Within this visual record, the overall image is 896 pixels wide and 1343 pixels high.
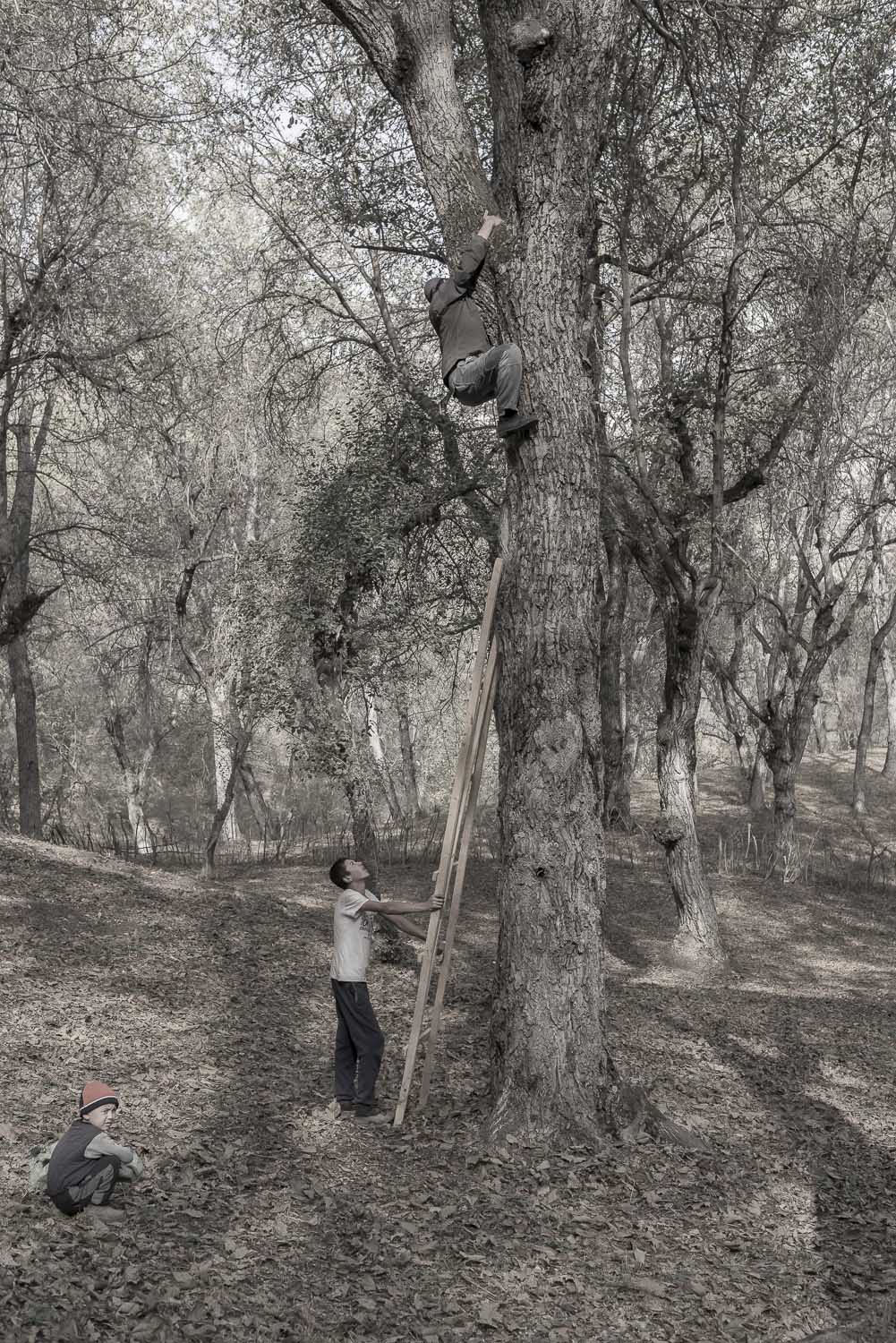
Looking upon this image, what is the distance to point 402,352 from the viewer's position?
485 inches

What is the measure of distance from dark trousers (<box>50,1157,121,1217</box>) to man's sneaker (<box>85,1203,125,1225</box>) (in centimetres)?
2

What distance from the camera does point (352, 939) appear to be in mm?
6273

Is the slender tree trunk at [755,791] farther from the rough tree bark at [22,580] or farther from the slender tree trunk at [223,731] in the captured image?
the rough tree bark at [22,580]

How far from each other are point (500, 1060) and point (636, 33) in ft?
24.7

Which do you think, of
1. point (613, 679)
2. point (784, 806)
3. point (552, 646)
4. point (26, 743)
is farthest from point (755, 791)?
point (552, 646)

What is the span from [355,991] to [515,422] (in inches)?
124

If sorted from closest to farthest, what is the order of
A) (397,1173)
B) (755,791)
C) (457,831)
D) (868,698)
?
(397,1173), (457,831), (868,698), (755,791)

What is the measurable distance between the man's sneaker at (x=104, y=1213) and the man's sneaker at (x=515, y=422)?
404cm

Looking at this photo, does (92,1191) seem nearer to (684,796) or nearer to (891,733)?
(684,796)

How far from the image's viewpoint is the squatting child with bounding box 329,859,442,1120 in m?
6.24

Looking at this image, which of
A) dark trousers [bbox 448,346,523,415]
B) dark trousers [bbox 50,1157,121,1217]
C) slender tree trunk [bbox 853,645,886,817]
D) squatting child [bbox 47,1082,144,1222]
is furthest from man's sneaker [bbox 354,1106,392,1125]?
slender tree trunk [bbox 853,645,886,817]

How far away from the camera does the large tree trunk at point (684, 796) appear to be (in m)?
11.6

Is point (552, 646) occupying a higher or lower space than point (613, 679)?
lower

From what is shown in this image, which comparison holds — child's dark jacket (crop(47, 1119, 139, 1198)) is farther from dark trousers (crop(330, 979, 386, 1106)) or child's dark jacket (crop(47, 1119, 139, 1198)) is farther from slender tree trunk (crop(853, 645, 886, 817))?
slender tree trunk (crop(853, 645, 886, 817))
